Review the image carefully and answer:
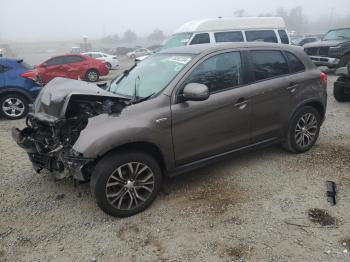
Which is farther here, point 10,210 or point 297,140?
point 297,140

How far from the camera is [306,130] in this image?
5.21 meters

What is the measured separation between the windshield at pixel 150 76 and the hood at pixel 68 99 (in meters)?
0.40

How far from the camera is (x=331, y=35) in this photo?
48.0ft

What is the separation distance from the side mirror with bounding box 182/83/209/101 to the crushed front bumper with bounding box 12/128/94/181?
1230mm

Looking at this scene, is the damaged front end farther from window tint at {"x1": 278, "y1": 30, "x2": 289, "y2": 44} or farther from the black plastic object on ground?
window tint at {"x1": 278, "y1": 30, "x2": 289, "y2": 44}

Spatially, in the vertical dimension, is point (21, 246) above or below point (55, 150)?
below

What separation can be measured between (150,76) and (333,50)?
11.0m

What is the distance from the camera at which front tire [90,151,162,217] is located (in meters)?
3.57

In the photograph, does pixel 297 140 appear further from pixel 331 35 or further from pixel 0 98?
pixel 331 35

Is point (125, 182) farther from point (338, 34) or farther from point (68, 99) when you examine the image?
point (338, 34)

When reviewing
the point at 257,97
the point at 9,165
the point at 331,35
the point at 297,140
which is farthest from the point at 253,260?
the point at 331,35

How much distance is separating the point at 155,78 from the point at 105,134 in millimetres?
1117

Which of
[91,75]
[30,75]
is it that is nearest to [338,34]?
[91,75]

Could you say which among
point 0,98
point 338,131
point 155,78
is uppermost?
point 155,78
